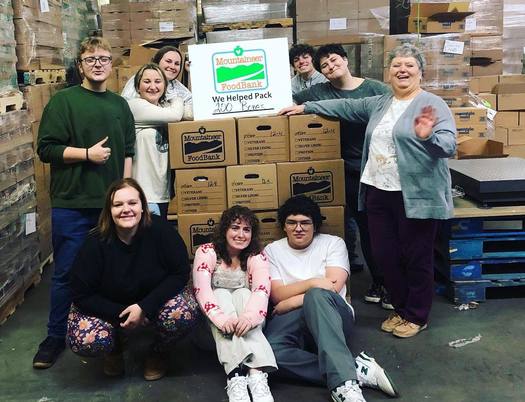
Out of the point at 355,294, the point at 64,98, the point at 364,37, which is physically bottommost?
the point at 355,294

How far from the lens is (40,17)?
4434 mm

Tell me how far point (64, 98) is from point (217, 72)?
79 cm

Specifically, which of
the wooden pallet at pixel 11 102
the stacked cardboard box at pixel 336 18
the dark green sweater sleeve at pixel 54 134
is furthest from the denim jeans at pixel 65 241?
the stacked cardboard box at pixel 336 18

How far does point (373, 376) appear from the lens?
8.58ft

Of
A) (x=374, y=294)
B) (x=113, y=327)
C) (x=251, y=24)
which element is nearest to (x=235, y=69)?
(x=113, y=327)

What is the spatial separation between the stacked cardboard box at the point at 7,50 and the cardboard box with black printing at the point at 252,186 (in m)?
1.56

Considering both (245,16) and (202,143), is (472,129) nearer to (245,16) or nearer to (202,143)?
(245,16)

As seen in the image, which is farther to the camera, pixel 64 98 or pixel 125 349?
pixel 125 349

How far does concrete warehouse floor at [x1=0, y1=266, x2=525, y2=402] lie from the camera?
2.64 metres

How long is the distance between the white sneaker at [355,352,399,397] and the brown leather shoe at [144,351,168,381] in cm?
88

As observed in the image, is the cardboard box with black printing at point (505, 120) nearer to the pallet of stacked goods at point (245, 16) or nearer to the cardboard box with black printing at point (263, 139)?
the pallet of stacked goods at point (245, 16)

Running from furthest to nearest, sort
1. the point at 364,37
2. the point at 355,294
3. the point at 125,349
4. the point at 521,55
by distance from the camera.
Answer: the point at 521,55 < the point at 364,37 < the point at 355,294 < the point at 125,349

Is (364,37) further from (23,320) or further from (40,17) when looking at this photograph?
(23,320)

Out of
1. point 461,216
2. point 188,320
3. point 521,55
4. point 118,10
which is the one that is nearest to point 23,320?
point 188,320
